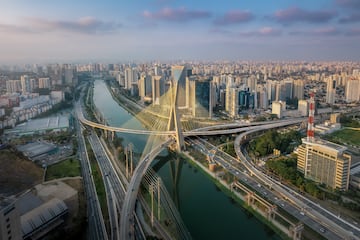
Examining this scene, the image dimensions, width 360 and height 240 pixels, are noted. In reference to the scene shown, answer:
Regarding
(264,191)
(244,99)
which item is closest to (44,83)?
(244,99)

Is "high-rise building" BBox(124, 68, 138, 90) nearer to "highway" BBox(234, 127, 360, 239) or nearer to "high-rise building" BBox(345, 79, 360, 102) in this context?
"high-rise building" BBox(345, 79, 360, 102)

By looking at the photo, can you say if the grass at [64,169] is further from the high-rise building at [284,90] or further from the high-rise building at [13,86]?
the high-rise building at [284,90]

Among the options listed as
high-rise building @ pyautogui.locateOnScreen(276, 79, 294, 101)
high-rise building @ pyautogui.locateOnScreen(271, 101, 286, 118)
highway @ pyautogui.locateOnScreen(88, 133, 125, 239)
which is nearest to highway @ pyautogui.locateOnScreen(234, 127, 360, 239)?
highway @ pyautogui.locateOnScreen(88, 133, 125, 239)

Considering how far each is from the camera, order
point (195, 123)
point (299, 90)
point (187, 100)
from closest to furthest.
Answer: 1. point (195, 123)
2. point (187, 100)
3. point (299, 90)

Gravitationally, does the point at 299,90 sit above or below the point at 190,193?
above

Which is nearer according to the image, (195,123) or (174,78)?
(174,78)

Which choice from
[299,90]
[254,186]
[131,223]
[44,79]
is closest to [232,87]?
[299,90]

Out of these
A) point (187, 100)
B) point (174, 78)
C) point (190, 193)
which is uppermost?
point (174, 78)

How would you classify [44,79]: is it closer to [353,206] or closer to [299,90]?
[299,90]

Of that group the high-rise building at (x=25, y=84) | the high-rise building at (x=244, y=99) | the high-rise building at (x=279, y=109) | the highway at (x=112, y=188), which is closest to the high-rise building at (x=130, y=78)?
the high-rise building at (x=25, y=84)
